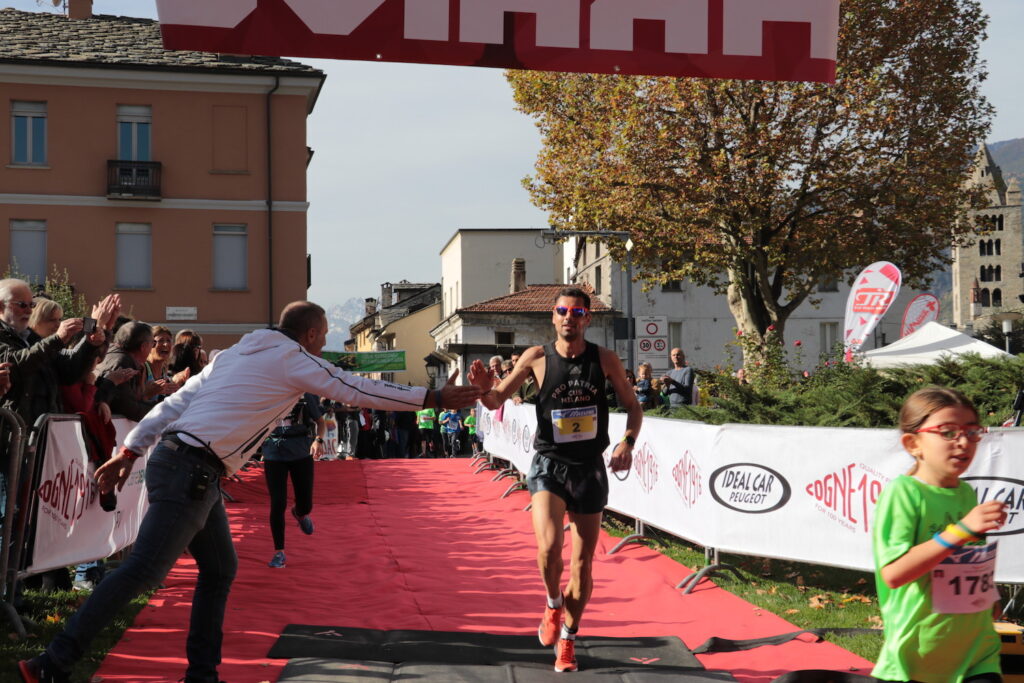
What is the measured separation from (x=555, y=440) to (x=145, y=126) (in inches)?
1265

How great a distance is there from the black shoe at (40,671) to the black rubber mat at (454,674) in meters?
1.41

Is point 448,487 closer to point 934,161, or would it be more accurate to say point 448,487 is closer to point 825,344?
point 934,161

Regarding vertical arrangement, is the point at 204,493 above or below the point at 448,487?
above

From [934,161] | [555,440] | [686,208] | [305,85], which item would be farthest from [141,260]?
[555,440]

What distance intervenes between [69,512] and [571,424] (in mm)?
3473

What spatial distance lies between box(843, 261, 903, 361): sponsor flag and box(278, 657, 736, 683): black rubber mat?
13.2 m

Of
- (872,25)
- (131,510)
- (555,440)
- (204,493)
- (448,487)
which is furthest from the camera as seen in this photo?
(872,25)

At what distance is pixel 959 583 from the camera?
3.81 metres

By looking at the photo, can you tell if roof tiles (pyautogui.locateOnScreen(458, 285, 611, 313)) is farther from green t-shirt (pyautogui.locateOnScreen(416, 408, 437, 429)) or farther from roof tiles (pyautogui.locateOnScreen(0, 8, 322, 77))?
green t-shirt (pyautogui.locateOnScreen(416, 408, 437, 429))

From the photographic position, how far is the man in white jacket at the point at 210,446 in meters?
5.35

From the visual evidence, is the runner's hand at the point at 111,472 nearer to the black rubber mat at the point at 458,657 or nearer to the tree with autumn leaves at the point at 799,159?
the black rubber mat at the point at 458,657

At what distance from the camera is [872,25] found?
93.9 ft

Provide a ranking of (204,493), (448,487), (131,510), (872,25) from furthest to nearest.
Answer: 1. (872,25)
2. (448,487)
3. (131,510)
4. (204,493)

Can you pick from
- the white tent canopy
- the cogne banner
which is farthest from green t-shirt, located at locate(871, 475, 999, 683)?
the white tent canopy
